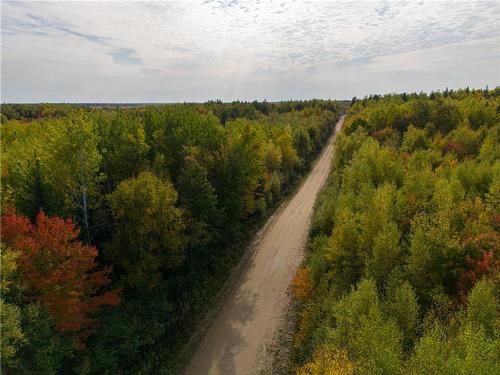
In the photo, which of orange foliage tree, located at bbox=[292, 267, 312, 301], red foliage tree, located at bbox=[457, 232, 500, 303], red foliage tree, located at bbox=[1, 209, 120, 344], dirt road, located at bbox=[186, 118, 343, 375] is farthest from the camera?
orange foliage tree, located at bbox=[292, 267, 312, 301]

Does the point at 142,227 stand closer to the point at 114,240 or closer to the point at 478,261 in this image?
the point at 114,240

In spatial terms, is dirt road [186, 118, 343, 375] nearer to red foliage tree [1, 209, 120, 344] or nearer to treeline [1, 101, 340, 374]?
treeline [1, 101, 340, 374]

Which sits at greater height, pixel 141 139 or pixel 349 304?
pixel 141 139

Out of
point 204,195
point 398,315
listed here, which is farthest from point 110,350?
point 398,315

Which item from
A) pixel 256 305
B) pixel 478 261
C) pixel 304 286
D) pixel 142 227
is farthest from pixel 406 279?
pixel 142 227

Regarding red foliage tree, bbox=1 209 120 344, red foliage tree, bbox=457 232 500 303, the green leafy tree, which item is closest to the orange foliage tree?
the green leafy tree

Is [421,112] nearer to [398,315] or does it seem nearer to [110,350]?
[398,315]

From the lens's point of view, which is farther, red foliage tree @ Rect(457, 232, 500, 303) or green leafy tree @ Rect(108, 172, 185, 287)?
green leafy tree @ Rect(108, 172, 185, 287)
